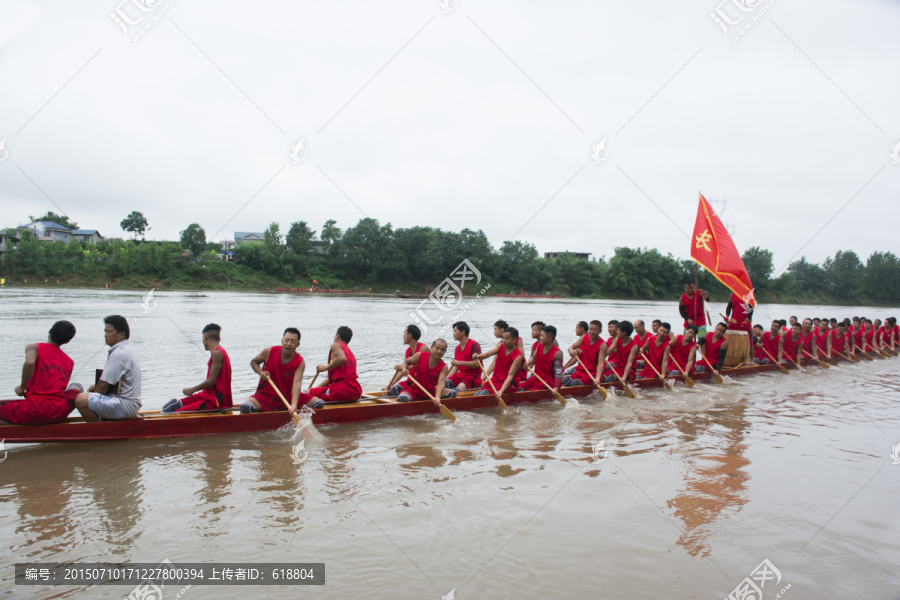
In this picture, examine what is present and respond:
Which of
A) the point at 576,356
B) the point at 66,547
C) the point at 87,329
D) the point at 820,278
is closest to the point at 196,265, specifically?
the point at 87,329

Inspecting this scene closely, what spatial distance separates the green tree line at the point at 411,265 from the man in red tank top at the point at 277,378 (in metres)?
42.6

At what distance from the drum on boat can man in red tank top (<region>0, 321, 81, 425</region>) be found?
11.3m

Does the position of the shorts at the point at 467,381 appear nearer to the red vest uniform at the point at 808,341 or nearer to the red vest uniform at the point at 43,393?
the red vest uniform at the point at 43,393

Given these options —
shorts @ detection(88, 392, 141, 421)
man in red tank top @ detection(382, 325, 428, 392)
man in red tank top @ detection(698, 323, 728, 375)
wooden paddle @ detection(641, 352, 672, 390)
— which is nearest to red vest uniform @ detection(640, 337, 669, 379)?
wooden paddle @ detection(641, 352, 672, 390)

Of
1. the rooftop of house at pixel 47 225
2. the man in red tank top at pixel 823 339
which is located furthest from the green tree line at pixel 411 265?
the man in red tank top at pixel 823 339

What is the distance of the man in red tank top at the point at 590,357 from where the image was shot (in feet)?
28.5

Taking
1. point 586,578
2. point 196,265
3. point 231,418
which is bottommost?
point 586,578

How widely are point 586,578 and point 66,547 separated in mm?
3274

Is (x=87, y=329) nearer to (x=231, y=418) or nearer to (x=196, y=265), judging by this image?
(x=231, y=418)

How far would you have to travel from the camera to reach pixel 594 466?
207 inches

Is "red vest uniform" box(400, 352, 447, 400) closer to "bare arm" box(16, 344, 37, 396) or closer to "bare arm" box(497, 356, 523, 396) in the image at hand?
"bare arm" box(497, 356, 523, 396)

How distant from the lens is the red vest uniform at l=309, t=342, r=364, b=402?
652cm

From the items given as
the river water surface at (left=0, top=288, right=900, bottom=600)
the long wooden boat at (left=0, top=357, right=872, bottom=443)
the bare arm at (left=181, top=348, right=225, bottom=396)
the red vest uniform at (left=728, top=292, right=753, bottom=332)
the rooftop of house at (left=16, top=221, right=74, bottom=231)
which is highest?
the rooftop of house at (left=16, top=221, right=74, bottom=231)

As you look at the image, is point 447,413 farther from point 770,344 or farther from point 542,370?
point 770,344
